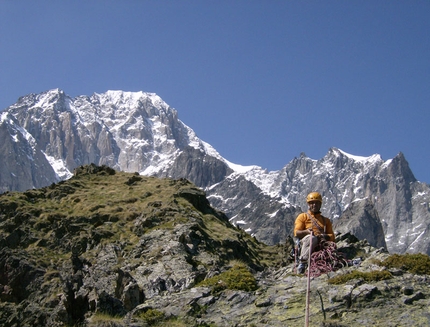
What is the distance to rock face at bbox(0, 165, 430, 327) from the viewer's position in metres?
17.0

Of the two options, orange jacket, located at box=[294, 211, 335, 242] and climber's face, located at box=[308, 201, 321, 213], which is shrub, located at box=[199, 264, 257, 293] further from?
climber's face, located at box=[308, 201, 321, 213]

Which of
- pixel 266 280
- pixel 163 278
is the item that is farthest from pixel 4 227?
pixel 266 280

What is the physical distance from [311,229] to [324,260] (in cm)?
99

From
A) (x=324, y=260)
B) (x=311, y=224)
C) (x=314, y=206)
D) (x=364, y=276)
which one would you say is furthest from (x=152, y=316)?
(x=364, y=276)

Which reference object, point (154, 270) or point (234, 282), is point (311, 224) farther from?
point (154, 270)

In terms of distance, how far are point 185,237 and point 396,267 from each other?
26.4 metres

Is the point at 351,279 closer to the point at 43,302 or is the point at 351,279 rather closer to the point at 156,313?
the point at 156,313

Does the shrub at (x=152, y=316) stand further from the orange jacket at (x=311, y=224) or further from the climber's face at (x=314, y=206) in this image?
the climber's face at (x=314, y=206)

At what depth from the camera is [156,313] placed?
58.9 ft

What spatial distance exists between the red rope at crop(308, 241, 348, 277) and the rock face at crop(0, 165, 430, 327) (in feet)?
0.90

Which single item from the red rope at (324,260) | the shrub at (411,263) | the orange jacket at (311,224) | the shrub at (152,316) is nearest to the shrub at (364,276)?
the red rope at (324,260)

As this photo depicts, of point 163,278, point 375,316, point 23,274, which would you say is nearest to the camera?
point 375,316

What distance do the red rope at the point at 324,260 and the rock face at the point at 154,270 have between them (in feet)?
0.90

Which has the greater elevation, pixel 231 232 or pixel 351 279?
pixel 231 232
